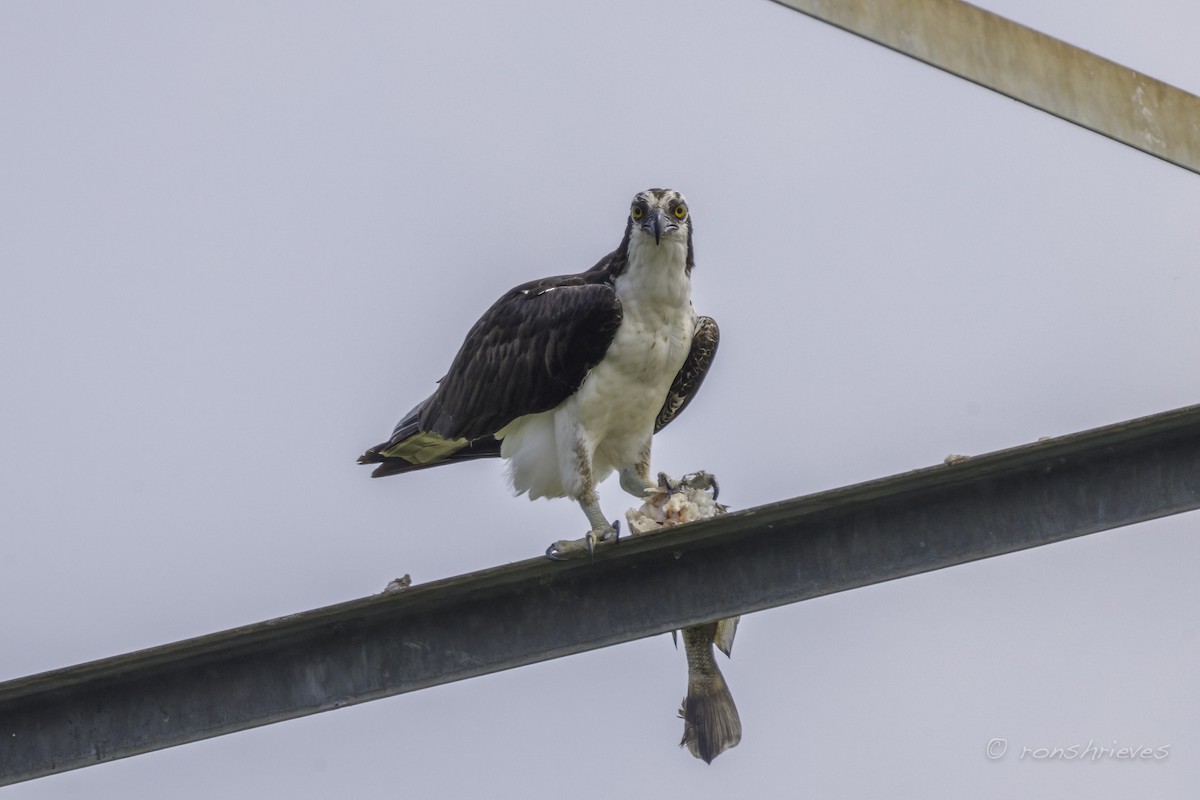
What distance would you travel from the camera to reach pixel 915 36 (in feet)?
18.4

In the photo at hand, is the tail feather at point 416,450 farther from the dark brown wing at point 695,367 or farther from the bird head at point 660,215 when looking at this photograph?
the bird head at point 660,215

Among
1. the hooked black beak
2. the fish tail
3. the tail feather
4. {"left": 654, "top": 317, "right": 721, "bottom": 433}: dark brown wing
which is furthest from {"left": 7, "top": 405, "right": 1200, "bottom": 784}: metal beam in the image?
the tail feather

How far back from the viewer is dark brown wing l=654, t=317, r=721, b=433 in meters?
8.13

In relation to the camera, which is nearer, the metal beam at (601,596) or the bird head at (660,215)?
the metal beam at (601,596)

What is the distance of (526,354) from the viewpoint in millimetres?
7785

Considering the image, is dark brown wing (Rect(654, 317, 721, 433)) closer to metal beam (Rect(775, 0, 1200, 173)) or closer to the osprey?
the osprey

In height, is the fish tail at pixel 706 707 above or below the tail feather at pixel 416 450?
below

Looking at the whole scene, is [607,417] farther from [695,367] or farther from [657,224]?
[657,224]

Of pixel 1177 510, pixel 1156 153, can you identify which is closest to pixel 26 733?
pixel 1177 510

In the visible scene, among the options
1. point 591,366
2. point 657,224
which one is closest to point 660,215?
point 657,224

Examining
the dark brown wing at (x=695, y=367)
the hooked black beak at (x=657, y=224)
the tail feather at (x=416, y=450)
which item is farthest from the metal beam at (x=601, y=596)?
the tail feather at (x=416, y=450)

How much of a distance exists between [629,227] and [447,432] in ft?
4.53

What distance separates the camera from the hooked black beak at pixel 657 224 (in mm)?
7434

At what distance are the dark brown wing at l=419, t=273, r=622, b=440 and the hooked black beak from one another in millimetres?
384
